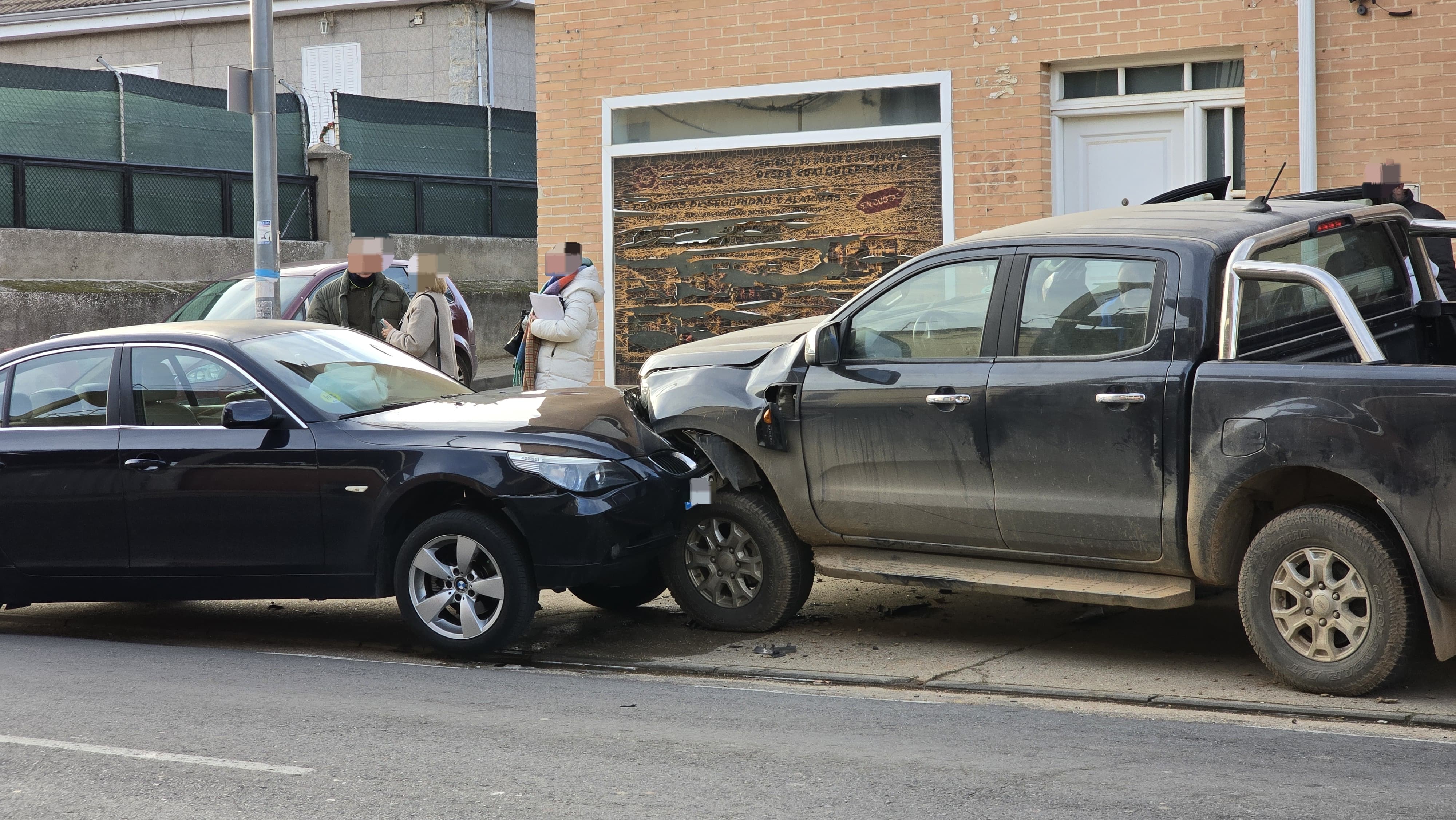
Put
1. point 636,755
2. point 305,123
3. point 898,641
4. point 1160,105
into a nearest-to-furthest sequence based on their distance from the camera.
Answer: point 636,755
point 898,641
point 1160,105
point 305,123

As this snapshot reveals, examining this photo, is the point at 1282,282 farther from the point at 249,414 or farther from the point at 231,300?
the point at 231,300

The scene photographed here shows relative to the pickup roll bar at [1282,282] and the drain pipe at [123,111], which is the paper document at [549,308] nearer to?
the pickup roll bar at [1282,282]

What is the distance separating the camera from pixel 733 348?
809cm

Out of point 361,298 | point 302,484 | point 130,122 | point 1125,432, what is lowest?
point 302,484

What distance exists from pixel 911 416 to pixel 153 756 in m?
3.49

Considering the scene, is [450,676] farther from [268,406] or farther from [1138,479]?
[1138,479]

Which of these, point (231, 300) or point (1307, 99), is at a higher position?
point (1307, 99)

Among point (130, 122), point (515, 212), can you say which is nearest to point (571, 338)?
point (130, 122)

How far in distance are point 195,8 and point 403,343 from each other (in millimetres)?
19682

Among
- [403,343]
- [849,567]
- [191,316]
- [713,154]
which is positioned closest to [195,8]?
[191,316]

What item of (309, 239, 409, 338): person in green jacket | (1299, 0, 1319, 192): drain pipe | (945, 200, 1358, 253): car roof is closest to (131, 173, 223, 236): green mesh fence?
(309, 239, 409, 338): person in green jacket

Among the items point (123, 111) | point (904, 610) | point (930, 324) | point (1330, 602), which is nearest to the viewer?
point (1330, 602)

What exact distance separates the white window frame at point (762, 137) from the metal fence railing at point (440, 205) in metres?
8.96

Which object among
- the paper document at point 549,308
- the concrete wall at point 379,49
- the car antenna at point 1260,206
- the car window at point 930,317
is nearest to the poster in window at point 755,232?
the paper document at point 549,308
